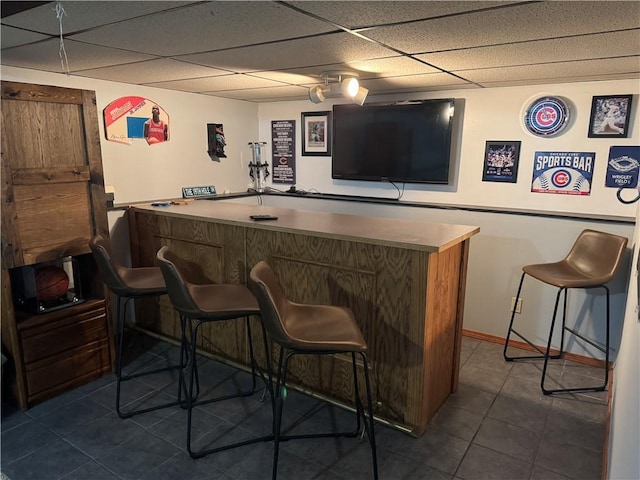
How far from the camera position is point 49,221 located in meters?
2.56

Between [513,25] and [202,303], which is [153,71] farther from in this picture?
[513,25]

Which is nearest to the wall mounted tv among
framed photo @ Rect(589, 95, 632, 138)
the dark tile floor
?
framed photo @ Rect(589, 95, 632, 138)

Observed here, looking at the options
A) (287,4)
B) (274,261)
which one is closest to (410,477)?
(274,261)

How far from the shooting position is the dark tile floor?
6.84 ft

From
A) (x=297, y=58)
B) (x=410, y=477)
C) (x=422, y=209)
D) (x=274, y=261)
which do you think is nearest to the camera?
(x=410, y=477)

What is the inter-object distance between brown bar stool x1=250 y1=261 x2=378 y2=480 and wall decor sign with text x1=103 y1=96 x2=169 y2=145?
2.10 m

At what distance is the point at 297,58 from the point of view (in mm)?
2453

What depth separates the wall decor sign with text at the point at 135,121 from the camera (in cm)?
339

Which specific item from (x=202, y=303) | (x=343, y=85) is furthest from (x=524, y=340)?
(x=202, y=303)

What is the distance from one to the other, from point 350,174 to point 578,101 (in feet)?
6.27

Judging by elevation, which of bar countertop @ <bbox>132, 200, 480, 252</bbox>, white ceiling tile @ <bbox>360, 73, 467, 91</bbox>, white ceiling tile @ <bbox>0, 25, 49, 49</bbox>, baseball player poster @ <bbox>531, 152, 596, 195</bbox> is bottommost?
bar countertop @ <bbox>132, 200, 480, 252</bbox>

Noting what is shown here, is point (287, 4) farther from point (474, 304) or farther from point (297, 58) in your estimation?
point (474, 304)

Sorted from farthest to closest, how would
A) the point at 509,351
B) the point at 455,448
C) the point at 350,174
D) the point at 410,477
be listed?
the point at 350,174 < the point at 509,351 < the point at 455,448 < the point at 410,477

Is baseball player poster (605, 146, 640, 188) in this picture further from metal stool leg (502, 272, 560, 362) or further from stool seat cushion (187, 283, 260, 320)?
stool seat cushion (187, 283, 260, 320)
